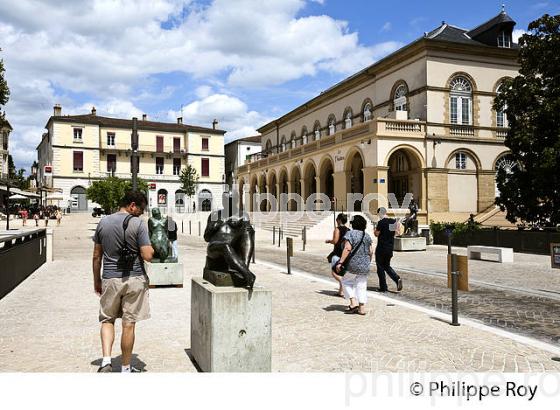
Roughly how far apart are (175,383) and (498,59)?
101 ft

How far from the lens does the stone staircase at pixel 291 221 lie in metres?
28.6

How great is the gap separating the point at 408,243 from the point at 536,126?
23.1ft

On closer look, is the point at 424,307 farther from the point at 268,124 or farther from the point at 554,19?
the point at 268,124

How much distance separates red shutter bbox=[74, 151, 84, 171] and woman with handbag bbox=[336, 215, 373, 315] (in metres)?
57.0

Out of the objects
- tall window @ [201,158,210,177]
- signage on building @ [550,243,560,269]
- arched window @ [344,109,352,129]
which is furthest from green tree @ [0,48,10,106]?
tall window @ [201,158,210,177]

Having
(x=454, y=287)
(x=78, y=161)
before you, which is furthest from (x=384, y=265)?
(x=78, y=161)

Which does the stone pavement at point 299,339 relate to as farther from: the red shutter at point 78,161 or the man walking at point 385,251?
the red shutter at point 78,161

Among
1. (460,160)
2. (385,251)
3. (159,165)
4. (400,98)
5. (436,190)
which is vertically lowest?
(385,251)

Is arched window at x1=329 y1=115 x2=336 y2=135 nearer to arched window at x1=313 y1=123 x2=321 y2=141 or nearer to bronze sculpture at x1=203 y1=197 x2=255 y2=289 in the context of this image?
arched window at x1=313 y1=123 x2=321 y2=141

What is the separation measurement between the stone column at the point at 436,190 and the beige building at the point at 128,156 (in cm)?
3947

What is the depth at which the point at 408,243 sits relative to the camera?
19828mm

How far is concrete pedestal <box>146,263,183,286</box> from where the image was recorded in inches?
400

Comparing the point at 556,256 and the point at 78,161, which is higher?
the point at 78,161

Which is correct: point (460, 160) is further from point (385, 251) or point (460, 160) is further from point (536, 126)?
point (385, 251)
